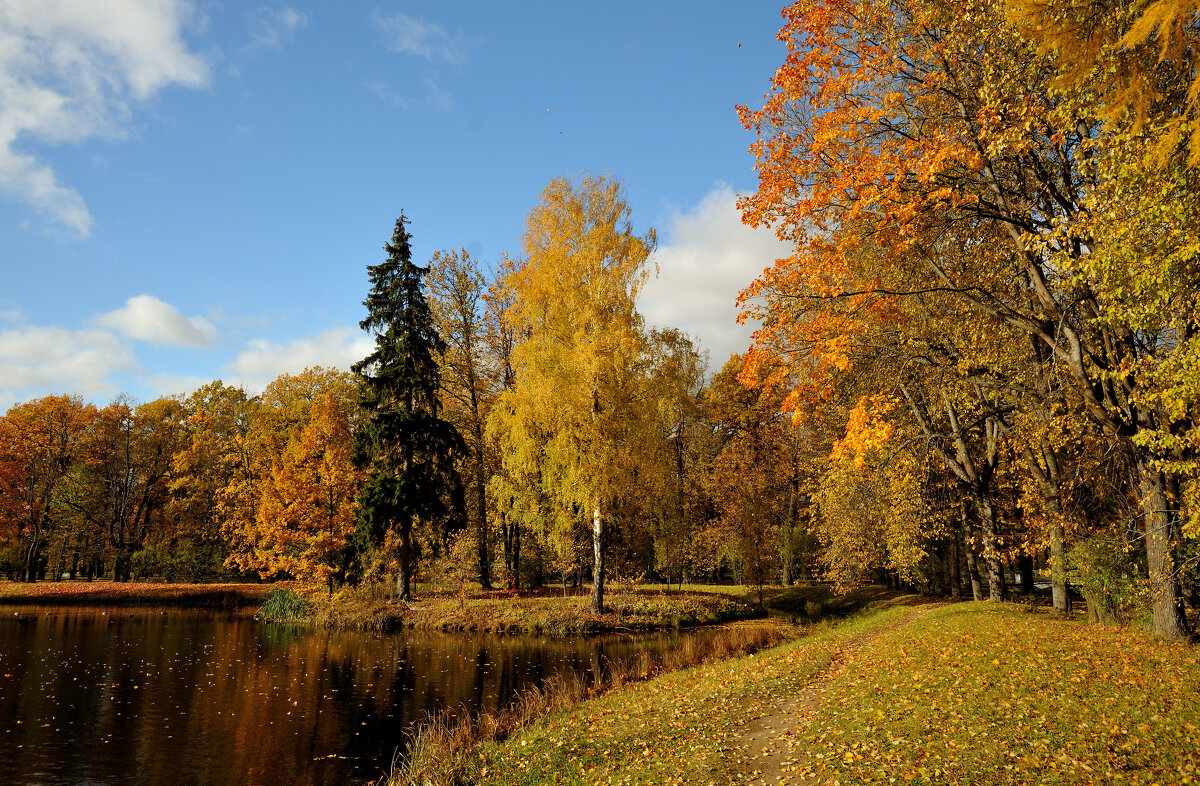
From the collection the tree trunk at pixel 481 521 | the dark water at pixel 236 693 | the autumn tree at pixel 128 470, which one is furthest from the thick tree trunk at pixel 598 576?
the autumn tree at pixel 128 470

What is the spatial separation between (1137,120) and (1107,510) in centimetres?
1509

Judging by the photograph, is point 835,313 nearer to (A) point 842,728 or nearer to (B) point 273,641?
(A) point 842,728

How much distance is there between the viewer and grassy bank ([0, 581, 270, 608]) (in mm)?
34062

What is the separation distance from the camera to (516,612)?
82.9 ft

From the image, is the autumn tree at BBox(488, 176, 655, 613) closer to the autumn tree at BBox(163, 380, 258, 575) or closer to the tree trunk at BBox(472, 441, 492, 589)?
the tree trunk at BBox(472, 441, 492, 589)

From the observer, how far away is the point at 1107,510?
61.3 ft

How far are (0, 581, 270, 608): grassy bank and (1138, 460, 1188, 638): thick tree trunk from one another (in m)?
38.0

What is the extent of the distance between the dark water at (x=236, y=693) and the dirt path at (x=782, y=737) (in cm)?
584

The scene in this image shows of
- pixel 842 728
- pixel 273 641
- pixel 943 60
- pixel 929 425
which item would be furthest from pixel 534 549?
pixel 943 60

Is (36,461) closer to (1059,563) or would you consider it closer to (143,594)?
(143,594)

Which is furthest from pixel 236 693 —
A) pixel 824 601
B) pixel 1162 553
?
pixel 824 601

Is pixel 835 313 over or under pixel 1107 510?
over

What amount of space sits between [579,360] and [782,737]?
15.9 m

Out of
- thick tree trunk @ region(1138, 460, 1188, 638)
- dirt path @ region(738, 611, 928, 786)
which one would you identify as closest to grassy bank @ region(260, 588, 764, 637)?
dirt path @ region(738, 611, 928, 786)
